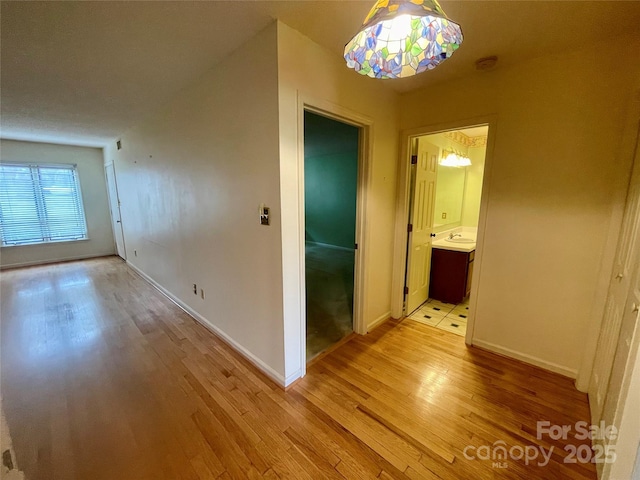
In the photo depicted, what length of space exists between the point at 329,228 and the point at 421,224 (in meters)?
4.20

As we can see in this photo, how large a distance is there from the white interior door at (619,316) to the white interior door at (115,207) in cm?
685

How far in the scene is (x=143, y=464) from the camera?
1.37 m

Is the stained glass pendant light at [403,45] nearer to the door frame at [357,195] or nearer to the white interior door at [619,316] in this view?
the door frame at [357,195]

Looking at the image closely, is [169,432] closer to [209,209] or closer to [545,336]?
[209,209]

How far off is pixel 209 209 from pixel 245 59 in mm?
1267

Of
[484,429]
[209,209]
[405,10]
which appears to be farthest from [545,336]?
[209,209]

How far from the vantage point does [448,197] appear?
12.5 ft

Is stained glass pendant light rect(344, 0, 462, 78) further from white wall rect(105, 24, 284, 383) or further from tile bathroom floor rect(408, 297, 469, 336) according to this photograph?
tile bathroom floor rect(408, 297, 469, 336)

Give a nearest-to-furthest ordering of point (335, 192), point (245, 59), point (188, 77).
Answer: point (245, 59)
point (188, 77)
point (335, 192)

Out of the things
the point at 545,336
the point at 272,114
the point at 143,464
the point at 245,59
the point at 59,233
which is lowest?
the point at 143,464

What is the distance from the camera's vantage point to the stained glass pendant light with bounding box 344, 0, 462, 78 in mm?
960

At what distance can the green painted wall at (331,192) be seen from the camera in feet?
20.4

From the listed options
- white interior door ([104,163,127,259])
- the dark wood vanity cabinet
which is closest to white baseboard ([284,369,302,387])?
the dark wood vanity cabinet

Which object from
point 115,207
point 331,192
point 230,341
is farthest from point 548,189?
point 115,207
